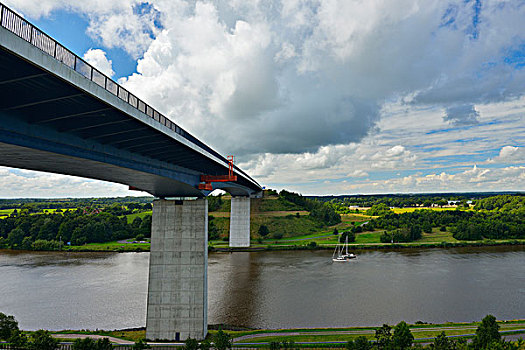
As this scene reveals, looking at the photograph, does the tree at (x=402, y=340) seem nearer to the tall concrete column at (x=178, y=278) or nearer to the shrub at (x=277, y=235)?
the tall concrete column at (x=178, y=278)

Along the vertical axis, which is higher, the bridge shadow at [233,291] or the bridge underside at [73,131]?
the bridge underside at [73,131]

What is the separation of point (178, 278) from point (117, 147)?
11.4 m

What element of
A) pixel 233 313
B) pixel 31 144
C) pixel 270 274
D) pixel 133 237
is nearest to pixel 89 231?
pixel 133 237

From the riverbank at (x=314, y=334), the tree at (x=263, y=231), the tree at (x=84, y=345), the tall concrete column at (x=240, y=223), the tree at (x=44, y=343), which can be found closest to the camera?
the tree at (x=84, y=345)

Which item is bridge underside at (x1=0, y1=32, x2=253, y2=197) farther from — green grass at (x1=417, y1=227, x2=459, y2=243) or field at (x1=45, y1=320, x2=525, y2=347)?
green grass at (x1=417, y1=227, x2=459, y2=243)

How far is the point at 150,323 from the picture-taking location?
21.8 metres

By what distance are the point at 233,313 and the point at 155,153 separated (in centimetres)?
1604

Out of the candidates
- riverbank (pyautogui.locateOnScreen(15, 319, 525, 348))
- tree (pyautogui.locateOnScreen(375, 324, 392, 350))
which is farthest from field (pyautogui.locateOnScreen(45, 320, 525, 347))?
tree (pyautogui.locateOnScreen(375, 324, 392, 350))

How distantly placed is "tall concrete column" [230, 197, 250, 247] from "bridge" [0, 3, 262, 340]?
34.4 metres

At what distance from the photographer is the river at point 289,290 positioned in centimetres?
2552

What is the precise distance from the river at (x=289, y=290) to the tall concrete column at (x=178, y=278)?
3641 millimetres

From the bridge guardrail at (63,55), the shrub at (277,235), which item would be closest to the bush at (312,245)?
the shrub at (277,235)

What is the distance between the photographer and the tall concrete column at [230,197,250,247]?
202 ft

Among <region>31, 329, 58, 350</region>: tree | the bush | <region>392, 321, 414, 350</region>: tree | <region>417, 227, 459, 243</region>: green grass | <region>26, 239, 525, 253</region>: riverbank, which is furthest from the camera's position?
<region>417, 227, 459, 243</region>: green grass
